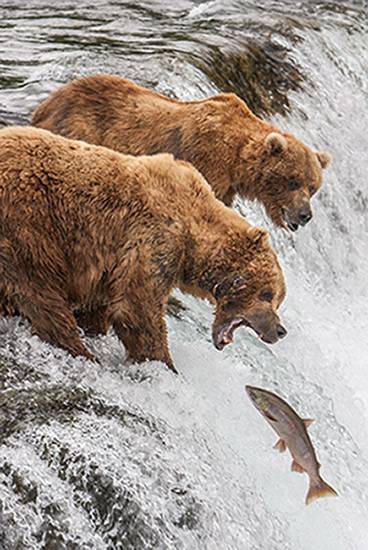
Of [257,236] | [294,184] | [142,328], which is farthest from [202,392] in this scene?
[294,184]

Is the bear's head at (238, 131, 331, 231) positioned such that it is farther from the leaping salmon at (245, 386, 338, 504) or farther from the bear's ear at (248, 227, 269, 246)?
the leaping salmon at (245, 386, 338, 504)

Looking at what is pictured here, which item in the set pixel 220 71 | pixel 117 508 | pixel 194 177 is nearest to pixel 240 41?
pixel 220 71

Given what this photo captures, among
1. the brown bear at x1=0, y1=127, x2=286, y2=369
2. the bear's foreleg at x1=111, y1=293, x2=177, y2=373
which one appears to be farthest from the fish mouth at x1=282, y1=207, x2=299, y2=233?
the bear's foreleg at x1=111, y1=293, x2=177, y2=373

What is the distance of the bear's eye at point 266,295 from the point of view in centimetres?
527

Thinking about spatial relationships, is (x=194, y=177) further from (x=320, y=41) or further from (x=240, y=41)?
(x=320, y=41)

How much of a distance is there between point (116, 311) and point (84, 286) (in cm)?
20

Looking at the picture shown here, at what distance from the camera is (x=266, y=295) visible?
5273mm

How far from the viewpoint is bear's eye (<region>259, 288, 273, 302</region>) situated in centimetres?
527

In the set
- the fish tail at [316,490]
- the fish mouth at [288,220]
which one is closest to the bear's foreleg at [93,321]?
the fish tail at [316,490]

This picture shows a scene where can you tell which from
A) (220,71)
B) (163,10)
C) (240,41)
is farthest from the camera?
(163,10)

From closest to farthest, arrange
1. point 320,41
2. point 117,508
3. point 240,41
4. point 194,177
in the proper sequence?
point 117,508
point 194,177
point 240,41
point 320,41

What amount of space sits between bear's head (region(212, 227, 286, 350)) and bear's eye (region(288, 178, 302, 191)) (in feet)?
7.09

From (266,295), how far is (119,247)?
29.3 inches

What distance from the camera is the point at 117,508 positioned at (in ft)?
14.1
